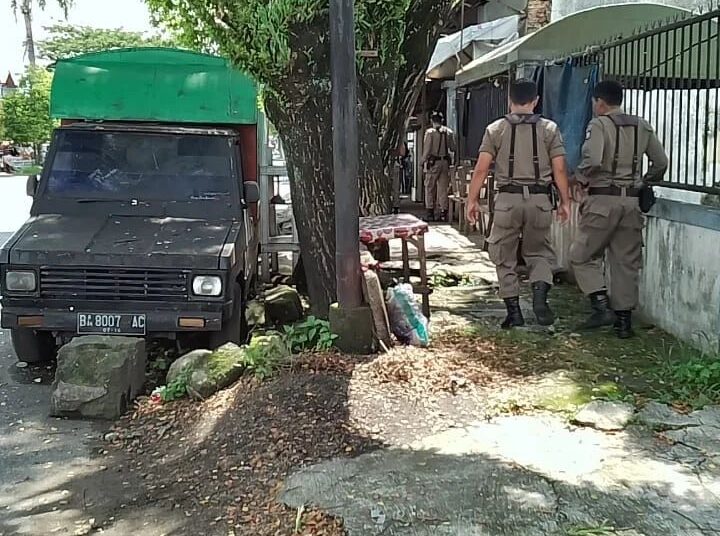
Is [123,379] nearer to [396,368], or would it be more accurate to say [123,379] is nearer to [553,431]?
[396,368]

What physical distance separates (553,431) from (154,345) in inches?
158

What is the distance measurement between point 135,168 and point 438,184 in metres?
9.08

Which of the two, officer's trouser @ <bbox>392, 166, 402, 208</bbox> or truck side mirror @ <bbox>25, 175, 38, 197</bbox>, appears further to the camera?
officer's trouser @ <bbox>392, 166, 402, 208</bbox>

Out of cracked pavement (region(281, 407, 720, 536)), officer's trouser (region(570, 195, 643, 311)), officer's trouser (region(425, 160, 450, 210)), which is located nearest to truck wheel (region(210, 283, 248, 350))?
cracked pavement (region(281, 407, 720, 536))

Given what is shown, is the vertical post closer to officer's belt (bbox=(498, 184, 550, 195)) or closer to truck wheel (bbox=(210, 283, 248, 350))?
truck wheel (bbox=(210, 283, 248, 350))

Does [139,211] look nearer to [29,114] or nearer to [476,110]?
[476,110]

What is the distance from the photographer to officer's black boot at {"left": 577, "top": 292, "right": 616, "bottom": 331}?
7.18 metres

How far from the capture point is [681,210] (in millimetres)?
6750

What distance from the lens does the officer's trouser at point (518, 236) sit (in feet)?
23.2

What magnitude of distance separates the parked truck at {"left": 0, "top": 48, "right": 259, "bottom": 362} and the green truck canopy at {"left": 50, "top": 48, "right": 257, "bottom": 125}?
0.4 inches

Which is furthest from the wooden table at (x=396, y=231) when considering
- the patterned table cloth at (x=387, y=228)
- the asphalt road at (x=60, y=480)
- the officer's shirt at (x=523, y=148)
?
the asphalt road at (x=60, y=480)

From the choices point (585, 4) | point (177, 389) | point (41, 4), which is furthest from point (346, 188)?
point (41, 4)

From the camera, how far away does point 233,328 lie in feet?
23.5

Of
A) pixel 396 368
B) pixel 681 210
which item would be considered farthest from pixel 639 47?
pixel 396 368
